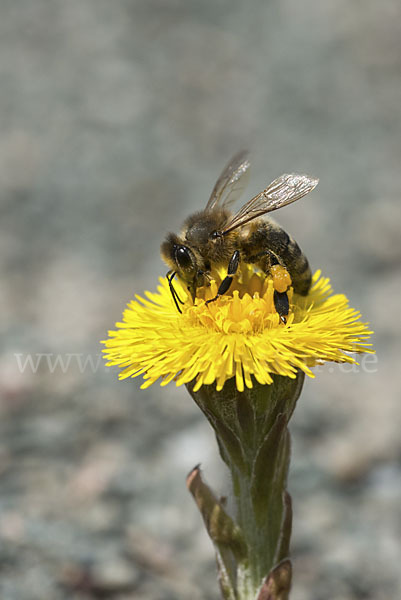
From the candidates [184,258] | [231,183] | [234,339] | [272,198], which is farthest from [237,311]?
[231,183]

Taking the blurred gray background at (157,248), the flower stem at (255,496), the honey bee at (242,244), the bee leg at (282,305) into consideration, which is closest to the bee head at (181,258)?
the honey bee at (242,244)

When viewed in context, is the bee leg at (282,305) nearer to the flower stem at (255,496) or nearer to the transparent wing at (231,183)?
the flower stem at (255,496)

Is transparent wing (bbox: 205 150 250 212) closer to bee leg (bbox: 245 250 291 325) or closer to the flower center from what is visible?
bee leg (bbox: 245 250 291 325)

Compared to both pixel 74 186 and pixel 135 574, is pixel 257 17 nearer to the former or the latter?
pixel 74 186

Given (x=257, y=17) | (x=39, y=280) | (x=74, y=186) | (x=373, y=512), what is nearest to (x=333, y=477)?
(x=373, y=512)

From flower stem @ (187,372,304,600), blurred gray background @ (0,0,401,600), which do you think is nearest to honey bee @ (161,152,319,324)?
flower stem @ (187,372,304,600)

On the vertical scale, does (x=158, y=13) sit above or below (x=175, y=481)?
above

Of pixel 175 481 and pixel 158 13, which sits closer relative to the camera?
pixel 175 481
